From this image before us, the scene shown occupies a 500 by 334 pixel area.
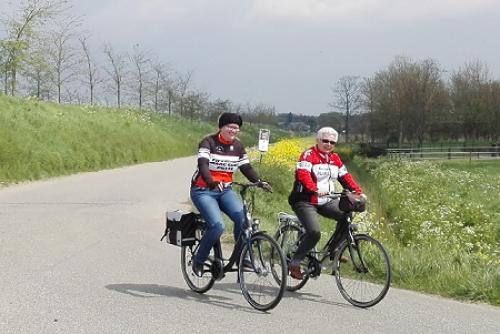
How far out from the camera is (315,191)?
19.2ft

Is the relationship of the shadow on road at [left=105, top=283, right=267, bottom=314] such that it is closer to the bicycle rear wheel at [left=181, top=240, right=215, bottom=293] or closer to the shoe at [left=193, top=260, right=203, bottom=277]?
the bicycle rear wheel at [left=181, top=240, right=215, bottom=293]

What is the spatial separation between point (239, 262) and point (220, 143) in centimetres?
119

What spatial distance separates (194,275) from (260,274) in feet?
3.05

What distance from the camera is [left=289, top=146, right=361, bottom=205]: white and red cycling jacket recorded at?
19.3 ft

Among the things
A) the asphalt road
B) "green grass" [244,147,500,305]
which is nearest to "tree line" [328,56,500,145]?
"green grass" [244,147,500,305]

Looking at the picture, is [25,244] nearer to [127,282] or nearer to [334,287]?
[127,282]

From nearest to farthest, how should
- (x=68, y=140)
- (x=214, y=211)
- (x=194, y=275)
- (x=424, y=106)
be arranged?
1. (x=214, y=211)
2. (x=194, y=275)
3. (x=68, y=140)
4. (x=424, y=106)

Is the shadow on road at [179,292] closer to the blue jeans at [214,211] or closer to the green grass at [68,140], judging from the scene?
the blue jeans at [214,211]

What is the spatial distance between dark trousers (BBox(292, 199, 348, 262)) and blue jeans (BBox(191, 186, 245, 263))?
617mm

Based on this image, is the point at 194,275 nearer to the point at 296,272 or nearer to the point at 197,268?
the point at 197,268

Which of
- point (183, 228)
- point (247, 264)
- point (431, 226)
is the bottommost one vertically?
point (431, 226)

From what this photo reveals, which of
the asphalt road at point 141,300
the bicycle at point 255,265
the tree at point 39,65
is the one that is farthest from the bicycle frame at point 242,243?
the tree at point 39,65

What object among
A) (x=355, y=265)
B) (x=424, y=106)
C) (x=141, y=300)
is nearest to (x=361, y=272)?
(x=355, y=265)

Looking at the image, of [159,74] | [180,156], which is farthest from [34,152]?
[159,74]
